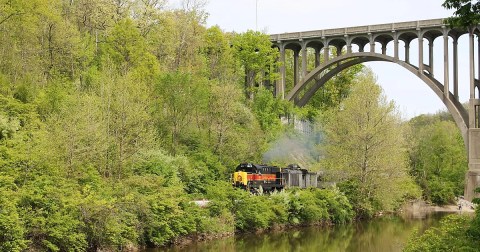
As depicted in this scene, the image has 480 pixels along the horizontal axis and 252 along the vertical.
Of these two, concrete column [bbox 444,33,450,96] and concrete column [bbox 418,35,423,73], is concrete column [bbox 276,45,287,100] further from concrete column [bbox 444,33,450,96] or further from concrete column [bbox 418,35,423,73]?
concrete column [bbox 444,33,450,96]

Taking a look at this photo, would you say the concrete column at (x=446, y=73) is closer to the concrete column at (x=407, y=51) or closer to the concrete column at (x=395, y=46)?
the concrete column at (x=407, y=51)

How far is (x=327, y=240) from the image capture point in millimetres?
35656

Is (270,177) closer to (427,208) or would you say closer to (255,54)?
(255,54)

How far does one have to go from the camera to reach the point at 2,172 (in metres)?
23.6

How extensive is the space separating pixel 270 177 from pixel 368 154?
759 centimetres

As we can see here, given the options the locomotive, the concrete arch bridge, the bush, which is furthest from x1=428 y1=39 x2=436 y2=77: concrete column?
the bush

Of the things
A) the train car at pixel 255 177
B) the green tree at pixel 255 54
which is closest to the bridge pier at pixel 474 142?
the train car at pixel 255 177

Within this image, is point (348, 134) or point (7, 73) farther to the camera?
point (348, 134)

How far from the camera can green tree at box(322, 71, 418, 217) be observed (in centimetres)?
4534

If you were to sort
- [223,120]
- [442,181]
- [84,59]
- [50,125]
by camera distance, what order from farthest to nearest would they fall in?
[442,181]
[223,120]
[84,59]
[50,125]

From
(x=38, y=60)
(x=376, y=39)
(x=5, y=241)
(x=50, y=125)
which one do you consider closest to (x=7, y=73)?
(x=38, y=60)

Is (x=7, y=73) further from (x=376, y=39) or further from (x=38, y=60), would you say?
(x=376, y=39)

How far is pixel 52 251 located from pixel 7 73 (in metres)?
15.8

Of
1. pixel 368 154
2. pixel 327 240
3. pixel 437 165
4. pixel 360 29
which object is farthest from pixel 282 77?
pixel 327 240
